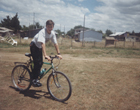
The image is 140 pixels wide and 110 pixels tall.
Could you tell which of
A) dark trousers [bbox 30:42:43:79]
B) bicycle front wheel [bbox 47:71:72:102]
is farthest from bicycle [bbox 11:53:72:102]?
dark trousers [bbox 30:42:43:79]

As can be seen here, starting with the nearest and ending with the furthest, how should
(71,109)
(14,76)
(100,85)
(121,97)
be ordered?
(71,109), (121,97), (14,76), (100,85)

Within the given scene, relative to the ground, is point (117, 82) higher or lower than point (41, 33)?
lower

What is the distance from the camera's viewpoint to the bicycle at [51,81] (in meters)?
2.77

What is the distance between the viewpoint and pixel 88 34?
46969 millimetres

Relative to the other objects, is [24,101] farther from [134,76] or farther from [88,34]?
[88,34]

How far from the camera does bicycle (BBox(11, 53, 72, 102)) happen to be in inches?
109

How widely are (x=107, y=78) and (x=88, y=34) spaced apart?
145 feet

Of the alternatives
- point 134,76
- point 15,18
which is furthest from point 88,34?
point 134,76

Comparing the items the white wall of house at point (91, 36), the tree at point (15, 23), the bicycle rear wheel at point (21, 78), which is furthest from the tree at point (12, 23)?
the bicycle rear wheel at point (21, 78)

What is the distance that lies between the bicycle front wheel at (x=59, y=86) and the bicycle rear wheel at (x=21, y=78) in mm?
765

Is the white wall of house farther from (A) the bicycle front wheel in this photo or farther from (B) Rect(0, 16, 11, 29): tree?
(A) the bicycle front wheel

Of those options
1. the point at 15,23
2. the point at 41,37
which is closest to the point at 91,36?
the point at 15,23

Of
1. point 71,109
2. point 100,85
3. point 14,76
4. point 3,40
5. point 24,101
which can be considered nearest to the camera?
point 71,109

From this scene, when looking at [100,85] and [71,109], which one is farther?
[100,85]
